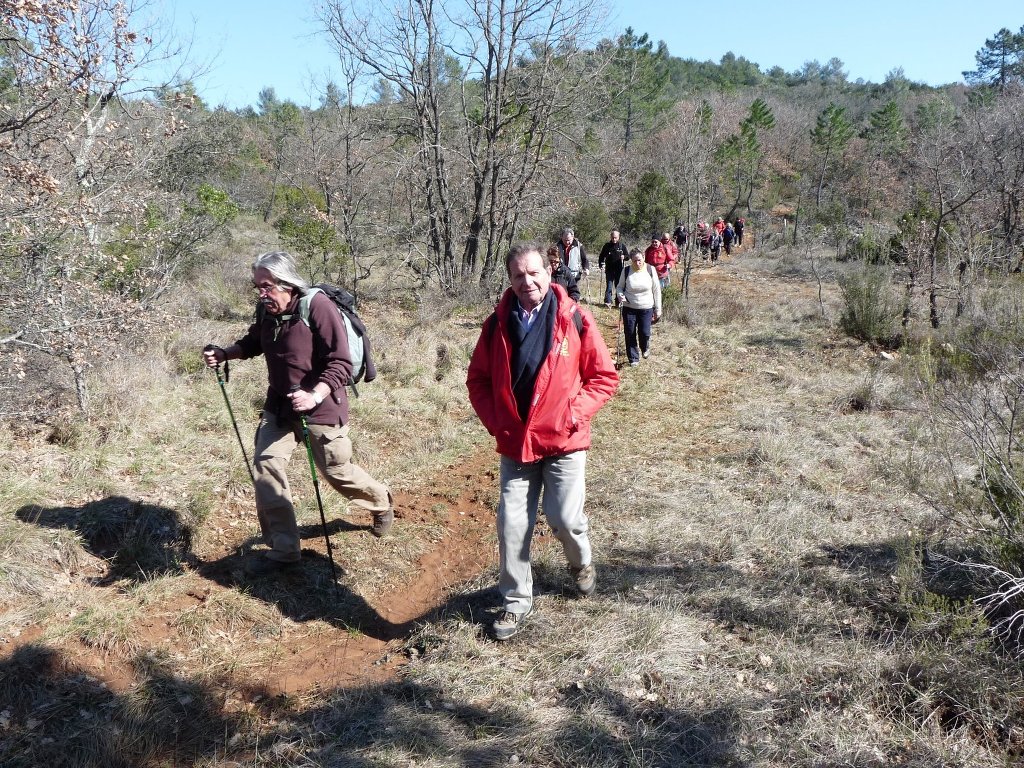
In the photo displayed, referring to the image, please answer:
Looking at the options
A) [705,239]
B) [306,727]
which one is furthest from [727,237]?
[306,727]

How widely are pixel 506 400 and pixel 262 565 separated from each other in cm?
205

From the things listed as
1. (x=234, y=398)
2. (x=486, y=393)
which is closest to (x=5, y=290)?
(x=234, y=398)

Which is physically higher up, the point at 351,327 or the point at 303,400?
the point at 351,327

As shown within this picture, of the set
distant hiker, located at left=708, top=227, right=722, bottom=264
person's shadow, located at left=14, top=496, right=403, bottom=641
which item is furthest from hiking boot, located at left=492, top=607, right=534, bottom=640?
distant hiker, located at left=708, top=227, right=722, bottom=264

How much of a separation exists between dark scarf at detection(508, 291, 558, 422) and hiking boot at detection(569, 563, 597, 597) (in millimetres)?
985

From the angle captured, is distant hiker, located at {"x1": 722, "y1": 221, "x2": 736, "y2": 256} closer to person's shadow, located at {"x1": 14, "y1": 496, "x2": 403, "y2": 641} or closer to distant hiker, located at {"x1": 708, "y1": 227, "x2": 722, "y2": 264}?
distant hiker, located at {"x1": 708, "y1": 227, "x2": 722, "y2": 264}

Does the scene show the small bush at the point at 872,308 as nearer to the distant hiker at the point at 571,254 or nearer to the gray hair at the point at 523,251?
the distant hiker at the point at 571,254

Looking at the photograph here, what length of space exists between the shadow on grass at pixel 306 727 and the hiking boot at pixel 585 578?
0.69m

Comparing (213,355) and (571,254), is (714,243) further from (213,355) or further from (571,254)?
(213,355)

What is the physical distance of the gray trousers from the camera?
3.21m

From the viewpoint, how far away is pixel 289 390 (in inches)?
146

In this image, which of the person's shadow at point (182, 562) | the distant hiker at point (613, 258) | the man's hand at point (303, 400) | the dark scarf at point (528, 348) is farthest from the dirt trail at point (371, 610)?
the distant hiker at point (613, 258)

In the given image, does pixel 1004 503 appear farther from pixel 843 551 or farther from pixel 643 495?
pixel 643 495

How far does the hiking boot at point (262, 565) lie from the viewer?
4102 millimetres
